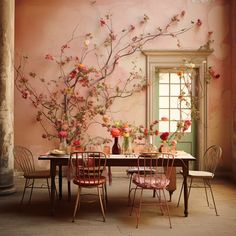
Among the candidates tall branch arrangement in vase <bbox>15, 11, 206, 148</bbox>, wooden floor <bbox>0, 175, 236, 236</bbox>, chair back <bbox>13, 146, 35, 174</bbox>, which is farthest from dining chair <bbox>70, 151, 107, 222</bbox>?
tall branch arrangement in vase <bbox>15, 11, 206, 148</bbox>

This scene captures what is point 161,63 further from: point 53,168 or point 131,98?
point 53,168

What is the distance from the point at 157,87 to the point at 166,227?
13.3 ft

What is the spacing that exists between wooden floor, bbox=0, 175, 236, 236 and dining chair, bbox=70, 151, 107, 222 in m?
0.24

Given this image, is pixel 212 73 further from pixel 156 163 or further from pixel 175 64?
pixel 156 163

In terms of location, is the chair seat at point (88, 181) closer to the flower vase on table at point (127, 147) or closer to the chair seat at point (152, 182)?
the chair seat at point (152, 182)

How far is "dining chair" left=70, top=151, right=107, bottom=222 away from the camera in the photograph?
471cm

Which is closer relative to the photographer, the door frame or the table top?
the table top

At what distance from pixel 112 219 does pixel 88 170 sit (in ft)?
2.26

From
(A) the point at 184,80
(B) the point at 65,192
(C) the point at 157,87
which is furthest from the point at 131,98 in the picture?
(B) the point at 65,192

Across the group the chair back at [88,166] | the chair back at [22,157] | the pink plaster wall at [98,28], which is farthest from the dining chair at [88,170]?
the pink plaster wall at [98,28]

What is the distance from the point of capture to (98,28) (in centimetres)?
789

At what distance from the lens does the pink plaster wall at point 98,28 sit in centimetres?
787

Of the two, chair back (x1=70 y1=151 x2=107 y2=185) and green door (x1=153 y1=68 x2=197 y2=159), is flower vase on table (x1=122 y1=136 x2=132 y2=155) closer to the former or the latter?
chair back (x1=70 y1=151 x2=107 y2=185)

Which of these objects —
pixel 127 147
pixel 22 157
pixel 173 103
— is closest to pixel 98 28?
pixel 173 103
